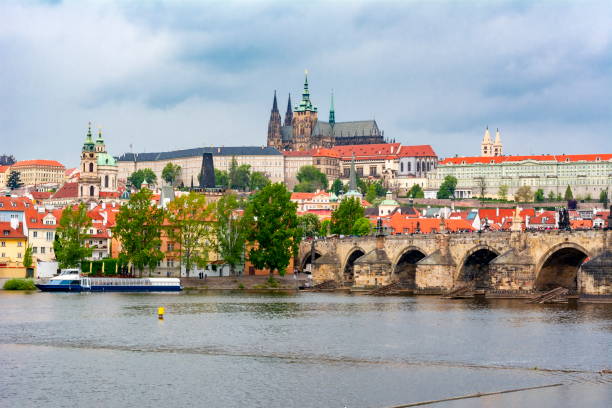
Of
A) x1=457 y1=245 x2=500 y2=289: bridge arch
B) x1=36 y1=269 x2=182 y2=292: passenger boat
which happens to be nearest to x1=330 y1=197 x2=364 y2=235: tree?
x1=36 y1=269 x2=182 y2=292: passenger boat

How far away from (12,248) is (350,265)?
85.9 ft

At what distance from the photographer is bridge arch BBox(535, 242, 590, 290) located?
69.2 m

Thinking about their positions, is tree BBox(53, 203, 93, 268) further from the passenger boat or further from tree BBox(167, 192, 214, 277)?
tree BBox(167, 192, 214, 277)

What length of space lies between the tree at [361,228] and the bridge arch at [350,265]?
16486 mm

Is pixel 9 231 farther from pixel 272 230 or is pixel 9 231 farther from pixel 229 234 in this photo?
pixel 272 230

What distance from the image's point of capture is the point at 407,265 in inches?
3386

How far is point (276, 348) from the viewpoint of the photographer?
157 ft

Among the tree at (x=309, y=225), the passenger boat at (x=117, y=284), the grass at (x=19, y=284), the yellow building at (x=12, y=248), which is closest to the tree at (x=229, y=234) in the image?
the passenger boat at (x=117, y=284)

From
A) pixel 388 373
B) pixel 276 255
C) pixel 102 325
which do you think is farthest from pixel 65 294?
pixel 388 373

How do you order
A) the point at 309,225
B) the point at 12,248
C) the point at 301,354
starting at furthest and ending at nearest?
1. the point at 309,225
2. the point at 12,248
3. the point at 301,354

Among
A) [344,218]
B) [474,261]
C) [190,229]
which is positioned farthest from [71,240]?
[344,218]

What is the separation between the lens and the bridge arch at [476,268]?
7638cm

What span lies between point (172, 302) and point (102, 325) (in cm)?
1552

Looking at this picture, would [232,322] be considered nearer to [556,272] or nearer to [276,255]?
[556,272]
